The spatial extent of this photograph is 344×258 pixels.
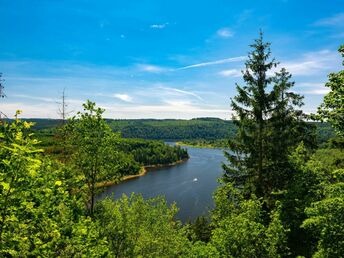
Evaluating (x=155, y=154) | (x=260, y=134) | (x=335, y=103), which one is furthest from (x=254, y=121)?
(x=155, y=154)

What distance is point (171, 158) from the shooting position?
175 metres

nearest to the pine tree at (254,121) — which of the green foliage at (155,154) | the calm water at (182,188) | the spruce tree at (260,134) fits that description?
the spruce tree at (260,134)

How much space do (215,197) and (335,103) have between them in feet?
30.6

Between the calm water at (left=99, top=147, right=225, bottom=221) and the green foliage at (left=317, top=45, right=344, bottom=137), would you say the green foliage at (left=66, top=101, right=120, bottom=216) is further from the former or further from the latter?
the calm water at (left=99, top=147, right=225, bottom=221)

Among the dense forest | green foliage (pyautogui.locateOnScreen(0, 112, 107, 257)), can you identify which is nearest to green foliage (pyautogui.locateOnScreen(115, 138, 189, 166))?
the dense forest

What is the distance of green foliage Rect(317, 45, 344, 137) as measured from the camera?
11.3m

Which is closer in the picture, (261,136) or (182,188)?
(261,136)

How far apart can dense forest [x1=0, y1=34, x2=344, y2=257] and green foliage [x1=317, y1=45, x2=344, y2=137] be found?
0.12ft

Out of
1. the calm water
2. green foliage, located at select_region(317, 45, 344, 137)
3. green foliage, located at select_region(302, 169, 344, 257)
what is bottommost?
the calm water

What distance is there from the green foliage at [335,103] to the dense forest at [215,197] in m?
0.04

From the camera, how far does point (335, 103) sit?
37.2ft

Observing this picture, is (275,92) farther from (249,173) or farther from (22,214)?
(22,214)

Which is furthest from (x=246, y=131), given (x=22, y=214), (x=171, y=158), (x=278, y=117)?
(x=171, y=158)

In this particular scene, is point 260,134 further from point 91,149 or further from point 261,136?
point 91,149
